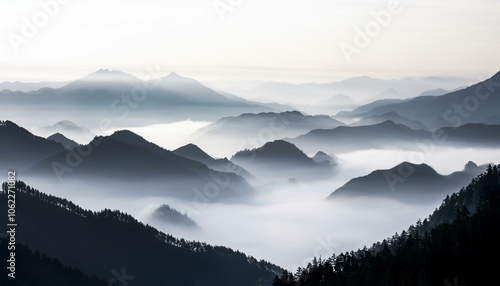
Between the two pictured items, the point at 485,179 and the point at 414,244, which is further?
the point at 485,179

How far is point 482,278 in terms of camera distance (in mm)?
117875

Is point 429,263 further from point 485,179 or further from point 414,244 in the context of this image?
point 485,179

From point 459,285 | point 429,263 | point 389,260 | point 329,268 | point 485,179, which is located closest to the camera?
point 459,285

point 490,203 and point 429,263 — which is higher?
point 490,203

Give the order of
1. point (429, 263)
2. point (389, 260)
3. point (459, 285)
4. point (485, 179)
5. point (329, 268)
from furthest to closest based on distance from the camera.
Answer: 1. point (485, 179)
2. point (329, 268)
3. point (389, 260)
4. point (429, 263)
5. point (459, 285)

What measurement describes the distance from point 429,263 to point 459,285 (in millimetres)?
9260

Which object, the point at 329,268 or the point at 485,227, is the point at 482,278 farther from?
the point at 329,268

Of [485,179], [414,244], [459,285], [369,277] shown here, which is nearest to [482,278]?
[459,285]

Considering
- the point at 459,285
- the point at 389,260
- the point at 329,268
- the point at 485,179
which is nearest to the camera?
the point at 459,285

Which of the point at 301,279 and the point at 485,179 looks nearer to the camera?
the point at 301,279

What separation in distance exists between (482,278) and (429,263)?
8.65 m

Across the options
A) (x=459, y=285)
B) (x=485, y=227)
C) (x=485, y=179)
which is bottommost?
(x=459, y=285)

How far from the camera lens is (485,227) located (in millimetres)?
134500

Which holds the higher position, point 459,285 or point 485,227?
point 485,227
